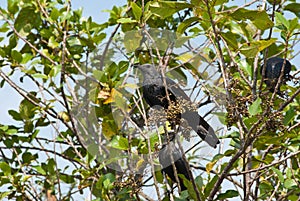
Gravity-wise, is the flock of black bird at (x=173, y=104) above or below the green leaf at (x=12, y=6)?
below

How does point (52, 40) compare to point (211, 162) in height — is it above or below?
above

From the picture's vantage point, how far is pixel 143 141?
8.02 ft

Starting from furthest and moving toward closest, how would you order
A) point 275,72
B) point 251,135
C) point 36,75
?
point 36,75, point 275,72, point 251,135

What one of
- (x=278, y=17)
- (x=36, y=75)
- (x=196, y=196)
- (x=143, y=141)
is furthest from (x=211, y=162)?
(x=36, y=75)

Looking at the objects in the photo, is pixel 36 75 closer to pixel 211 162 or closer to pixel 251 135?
pixel 211 162

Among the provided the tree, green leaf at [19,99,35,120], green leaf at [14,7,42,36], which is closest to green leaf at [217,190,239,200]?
the tree

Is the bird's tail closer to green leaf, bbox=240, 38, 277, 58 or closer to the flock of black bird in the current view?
the flock of black bird

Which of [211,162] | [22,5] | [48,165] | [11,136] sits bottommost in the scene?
[211,162]

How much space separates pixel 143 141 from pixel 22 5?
4.04ft

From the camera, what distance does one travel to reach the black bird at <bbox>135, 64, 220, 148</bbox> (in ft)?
6.01

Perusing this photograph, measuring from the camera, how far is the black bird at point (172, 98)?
183 centimetres

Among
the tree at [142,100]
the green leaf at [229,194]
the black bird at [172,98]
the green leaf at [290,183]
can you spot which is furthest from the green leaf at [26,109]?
the green leaf at [290,183]

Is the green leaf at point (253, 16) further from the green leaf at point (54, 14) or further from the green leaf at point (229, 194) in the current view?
the green leaf at point (54, 14)

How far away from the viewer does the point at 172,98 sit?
1978mm
